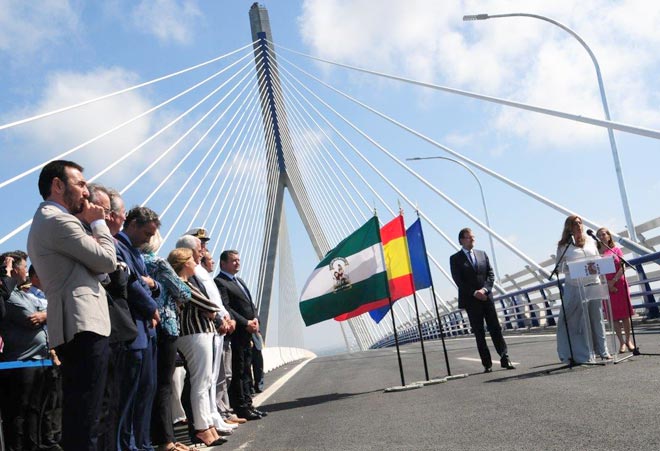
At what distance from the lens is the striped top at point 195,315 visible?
5816 mm

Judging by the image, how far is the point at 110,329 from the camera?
376cm

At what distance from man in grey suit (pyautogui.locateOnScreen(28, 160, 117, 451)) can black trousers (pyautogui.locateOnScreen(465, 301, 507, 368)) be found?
5.55 meters

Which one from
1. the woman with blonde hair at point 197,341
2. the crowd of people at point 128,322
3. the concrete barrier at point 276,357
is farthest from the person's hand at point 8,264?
the concrete barrier at point 276,357

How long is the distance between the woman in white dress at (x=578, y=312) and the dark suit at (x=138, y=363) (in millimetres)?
4698

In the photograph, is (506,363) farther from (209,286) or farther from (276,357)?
(276,357)

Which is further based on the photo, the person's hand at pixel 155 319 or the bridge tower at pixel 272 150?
the bridge tower at pixel 272 150

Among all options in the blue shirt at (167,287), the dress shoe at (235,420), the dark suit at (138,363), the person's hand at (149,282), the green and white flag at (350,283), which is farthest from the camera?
the green and white flag at (350,283)

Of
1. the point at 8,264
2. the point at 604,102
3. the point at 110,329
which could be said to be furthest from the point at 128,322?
the point at 604,102

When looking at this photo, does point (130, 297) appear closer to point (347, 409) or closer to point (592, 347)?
point (347, 409)

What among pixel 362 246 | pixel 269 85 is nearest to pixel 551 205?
pixel 362 246

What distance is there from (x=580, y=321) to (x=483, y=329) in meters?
1.19

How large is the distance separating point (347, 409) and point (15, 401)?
2693 mm

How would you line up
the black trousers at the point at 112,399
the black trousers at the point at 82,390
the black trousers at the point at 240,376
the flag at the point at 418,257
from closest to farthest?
the black trousers at the point at 82,390, the black trousers at the point at 112,399, the black trousers at the point at 240,376, the flag at the point at 418,257

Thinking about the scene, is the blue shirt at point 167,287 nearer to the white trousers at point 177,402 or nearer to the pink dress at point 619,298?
the white trousers at point 177,402
